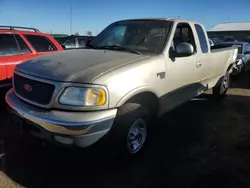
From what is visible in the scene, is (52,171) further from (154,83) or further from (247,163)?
(247,163)

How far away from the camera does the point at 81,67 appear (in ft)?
10.7

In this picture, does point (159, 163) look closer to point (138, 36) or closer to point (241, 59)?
point (138, 36)

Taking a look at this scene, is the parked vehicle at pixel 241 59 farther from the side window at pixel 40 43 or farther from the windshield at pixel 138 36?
the side window at pixel 40 43

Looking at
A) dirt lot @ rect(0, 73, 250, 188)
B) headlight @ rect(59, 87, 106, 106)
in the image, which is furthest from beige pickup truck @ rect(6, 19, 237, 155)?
dirt lot @ rect(0, 73, 250, 188)

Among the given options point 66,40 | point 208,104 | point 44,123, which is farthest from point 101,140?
point 66,40

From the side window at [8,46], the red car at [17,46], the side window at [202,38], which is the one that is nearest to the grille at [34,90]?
the red car at [17,46]

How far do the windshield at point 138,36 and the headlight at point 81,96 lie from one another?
1317 mm

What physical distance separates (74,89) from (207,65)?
129 inches

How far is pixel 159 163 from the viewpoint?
3.61m

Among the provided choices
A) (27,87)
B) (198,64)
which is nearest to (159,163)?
(27,87)

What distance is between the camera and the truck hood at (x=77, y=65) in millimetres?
3077

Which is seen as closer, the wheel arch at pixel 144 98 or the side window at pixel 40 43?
the wheel arch at pixel 144 98

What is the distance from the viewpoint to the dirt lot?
125 inches

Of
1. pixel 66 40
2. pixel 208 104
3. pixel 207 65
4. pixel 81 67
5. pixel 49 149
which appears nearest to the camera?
pixel 81 67
